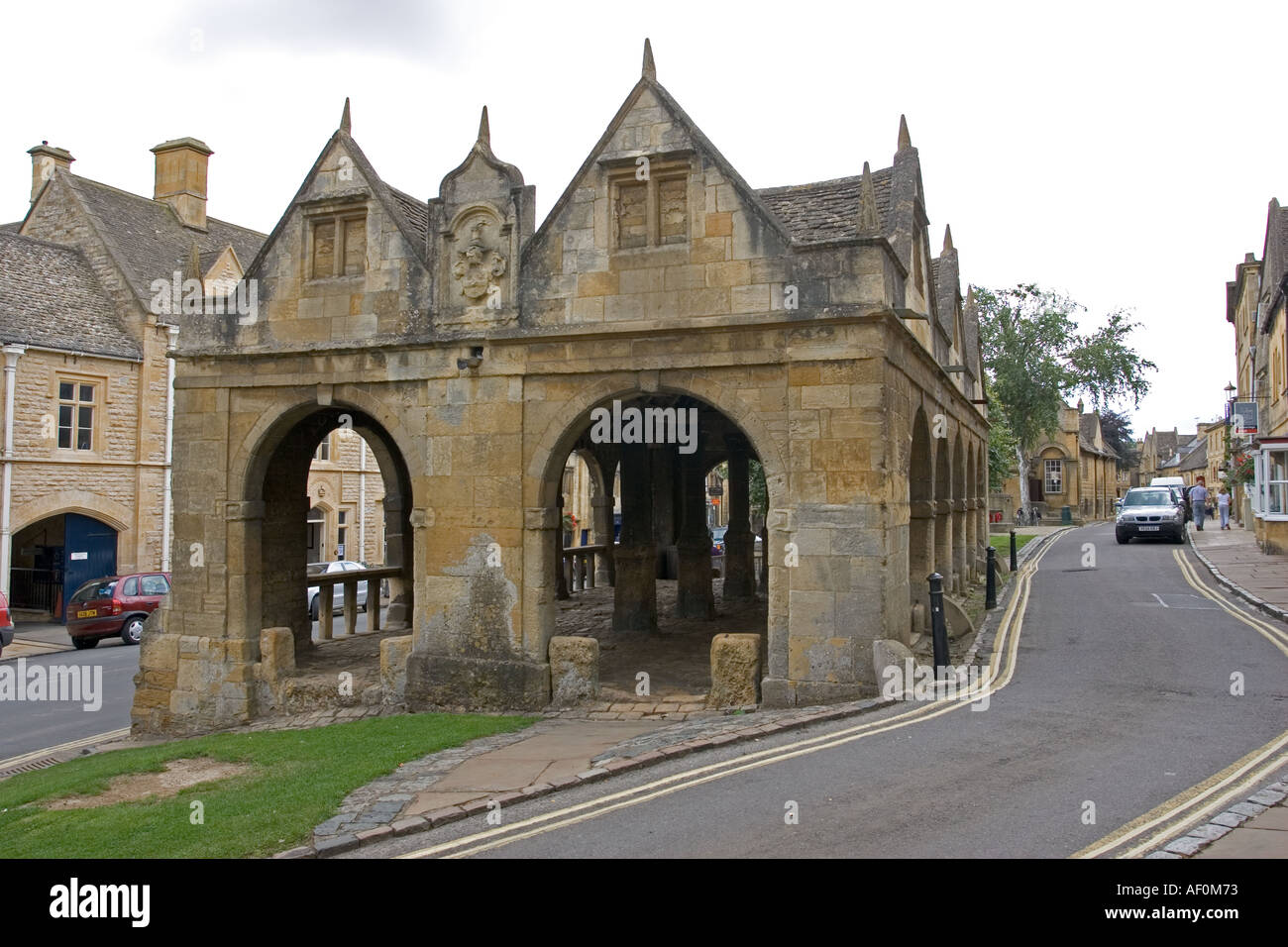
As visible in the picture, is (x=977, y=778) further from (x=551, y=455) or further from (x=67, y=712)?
(x=67, y=712)

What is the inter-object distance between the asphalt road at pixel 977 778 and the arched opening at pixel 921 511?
3.48 metres

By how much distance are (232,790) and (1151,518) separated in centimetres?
2903

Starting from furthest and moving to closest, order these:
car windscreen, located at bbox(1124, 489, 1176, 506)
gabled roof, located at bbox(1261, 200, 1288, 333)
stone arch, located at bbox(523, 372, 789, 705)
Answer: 1. car windscreen, located at bbox(1124, 489, 1176, 506)
2. gabled roof, located at bbox(1261, 200, 1288, 333)
3. stone arch, located at bbox(523, 372, 789, 705)

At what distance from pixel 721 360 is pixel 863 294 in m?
1.75

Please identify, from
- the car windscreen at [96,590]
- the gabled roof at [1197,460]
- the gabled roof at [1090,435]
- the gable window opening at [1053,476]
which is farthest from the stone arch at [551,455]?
the gabled roof at [1197,460]

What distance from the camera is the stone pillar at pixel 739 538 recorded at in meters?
20.6

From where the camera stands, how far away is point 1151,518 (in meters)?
29.8

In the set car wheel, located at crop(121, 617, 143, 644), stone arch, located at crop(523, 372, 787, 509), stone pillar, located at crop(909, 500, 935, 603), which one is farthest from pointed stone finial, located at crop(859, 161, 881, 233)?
car wheel, located at crop(121, 617, 143, 644)

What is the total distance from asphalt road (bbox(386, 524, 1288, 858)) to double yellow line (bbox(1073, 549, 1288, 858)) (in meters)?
0.10

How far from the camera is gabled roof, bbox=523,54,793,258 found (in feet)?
35.8

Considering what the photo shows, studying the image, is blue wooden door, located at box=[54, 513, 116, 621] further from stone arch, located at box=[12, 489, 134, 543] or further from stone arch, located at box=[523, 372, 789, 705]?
stone arch, located at box=[523, 372, 789, 705]
